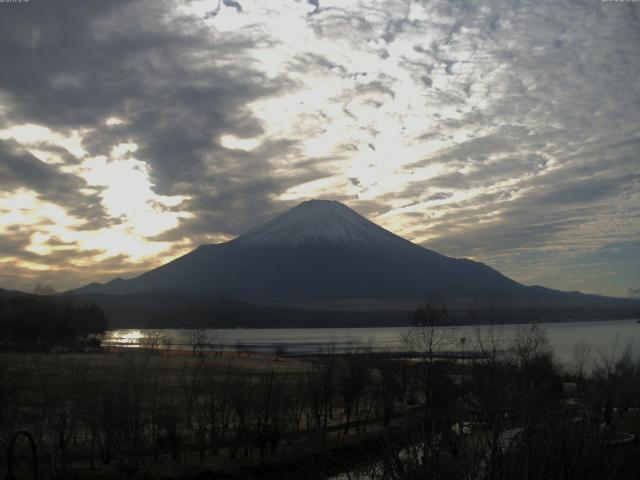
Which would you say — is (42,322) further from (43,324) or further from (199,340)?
(199,340)

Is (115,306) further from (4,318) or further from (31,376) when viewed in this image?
(31,376)

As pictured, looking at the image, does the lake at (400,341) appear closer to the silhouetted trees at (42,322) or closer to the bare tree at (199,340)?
the bare tree at (199,340)

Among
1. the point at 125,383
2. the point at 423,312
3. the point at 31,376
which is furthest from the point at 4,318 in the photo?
the point at 125,383

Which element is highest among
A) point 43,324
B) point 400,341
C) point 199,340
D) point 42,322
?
point 42,322

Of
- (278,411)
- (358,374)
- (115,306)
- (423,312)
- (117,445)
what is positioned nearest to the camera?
(117,445)

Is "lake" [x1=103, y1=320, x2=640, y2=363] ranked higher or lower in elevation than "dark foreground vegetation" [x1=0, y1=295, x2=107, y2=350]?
lower

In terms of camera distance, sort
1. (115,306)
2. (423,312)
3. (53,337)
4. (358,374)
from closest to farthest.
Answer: (358,374)
(423,312)
(53,337)
(115,306)

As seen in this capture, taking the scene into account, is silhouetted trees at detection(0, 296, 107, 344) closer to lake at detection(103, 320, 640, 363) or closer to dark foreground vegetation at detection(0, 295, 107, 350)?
dark foreground vegetation at detection(0, 295, 107, 350)

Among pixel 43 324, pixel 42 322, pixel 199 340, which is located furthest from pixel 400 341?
pixel 42 322

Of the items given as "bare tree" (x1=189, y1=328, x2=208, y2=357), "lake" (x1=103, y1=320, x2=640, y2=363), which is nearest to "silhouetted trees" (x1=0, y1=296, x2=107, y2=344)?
"lake" (x1=103, y1=320, x2=640, y2=363)

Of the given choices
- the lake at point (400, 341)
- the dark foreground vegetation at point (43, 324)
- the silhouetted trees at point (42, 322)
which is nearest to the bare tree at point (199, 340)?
the lake at point (400, 341)

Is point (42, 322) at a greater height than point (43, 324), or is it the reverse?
point (42, 322)

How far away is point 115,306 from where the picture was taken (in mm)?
189625

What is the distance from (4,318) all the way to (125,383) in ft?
229
